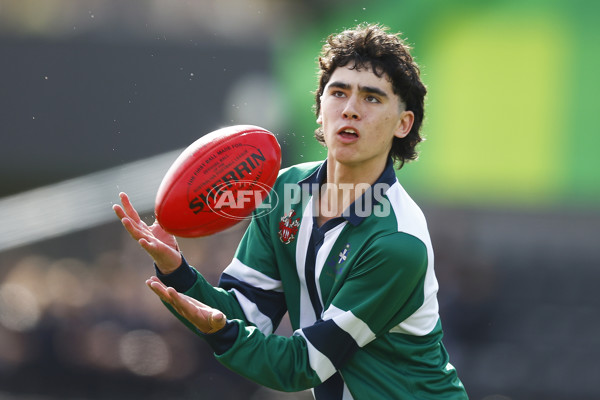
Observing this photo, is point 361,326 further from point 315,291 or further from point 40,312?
point 40,312

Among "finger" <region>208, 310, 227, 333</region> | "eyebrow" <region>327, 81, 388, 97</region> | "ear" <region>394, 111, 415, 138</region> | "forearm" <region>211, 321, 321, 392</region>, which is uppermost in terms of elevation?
"eyebrow" <region>327, 81, 388, 97</region>

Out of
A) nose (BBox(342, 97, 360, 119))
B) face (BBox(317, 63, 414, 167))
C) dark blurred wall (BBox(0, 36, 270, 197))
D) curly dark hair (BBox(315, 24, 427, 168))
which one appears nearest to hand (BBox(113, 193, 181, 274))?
face (BBox(317, 63, 414, 167))

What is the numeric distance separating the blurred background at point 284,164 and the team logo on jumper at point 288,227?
14.3 ft

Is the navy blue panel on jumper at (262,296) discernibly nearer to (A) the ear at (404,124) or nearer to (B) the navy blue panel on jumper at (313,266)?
(B) the navy blue panel on jumper at (313,266)

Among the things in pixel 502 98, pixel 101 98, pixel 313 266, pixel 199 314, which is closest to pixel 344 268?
pixel 313 266

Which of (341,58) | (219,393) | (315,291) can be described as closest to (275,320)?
(315,291)

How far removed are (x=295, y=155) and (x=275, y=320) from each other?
16.9 ft

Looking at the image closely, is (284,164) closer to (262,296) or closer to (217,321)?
(262,296)

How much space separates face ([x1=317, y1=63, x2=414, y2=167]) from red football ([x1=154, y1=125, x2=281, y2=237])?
0.99 feet

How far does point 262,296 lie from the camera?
11.5ft

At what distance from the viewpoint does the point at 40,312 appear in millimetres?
8102

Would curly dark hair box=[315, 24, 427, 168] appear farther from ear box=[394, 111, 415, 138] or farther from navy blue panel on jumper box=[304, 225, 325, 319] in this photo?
navy blue panel on jumper box=[304, 225, 325, 319]

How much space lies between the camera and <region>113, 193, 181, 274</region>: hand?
3051mm

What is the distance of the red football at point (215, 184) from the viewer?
3.15m
